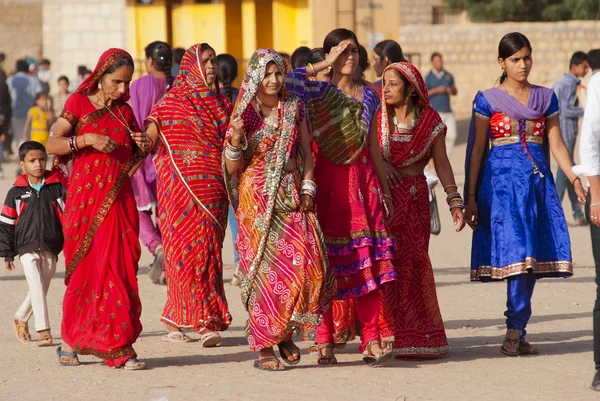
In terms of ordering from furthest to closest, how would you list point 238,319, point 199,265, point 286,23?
point 286,23, point 238,319, point 199,265

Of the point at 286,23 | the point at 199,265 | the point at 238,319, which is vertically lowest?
the point at 238,319

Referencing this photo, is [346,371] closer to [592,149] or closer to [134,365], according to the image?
[134,365]

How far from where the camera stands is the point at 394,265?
294 inches

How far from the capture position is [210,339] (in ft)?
26.5

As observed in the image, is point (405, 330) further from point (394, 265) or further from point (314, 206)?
point (314, 206)

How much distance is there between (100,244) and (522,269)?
2492mm

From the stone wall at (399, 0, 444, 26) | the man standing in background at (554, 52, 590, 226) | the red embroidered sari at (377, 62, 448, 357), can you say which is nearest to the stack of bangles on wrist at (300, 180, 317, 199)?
the red embroidered sari at (377, 62, 448, 357)

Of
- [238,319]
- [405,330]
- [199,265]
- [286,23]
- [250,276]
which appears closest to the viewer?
[250,276]

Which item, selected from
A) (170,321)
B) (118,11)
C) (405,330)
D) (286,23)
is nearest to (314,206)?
(405,330)

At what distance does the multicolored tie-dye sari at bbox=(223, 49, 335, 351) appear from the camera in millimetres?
6852

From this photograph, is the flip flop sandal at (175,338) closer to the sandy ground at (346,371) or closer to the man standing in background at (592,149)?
the sandy ground at (346,371)

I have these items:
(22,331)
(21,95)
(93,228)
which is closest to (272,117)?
(93,228)

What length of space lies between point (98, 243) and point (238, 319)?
2.26 m

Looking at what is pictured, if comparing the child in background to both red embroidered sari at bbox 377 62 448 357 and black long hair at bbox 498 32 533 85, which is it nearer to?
red embroidered sari at bbox 377 62 448 357
